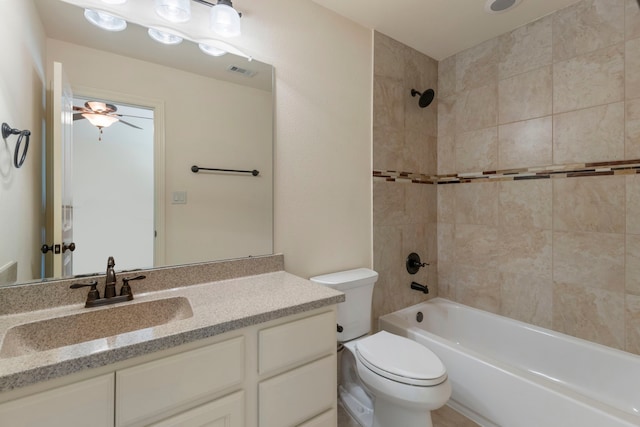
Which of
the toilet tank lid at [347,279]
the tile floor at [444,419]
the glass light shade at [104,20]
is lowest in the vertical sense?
the tile floor at [444,419]

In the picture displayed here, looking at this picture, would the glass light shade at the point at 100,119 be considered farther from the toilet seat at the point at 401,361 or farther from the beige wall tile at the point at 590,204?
the beige wall tile at the point at 590,204

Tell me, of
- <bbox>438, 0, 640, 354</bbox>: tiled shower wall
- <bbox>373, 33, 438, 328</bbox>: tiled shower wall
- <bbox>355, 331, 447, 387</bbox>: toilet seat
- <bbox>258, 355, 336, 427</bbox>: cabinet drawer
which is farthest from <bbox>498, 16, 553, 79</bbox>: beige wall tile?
<bbox>258, 355, 336, 427</bbox>: cabinet drawer

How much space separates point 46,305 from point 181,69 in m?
1.10

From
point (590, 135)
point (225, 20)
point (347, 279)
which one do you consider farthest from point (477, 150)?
point (225, 20)

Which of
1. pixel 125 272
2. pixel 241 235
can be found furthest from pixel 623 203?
pixel 125 272

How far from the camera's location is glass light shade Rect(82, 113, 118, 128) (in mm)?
1131

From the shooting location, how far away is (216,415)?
879mm

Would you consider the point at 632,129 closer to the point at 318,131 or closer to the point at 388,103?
the point at 388,103

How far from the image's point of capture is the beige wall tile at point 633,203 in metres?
1.54

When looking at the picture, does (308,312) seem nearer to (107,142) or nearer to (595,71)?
(107,142)

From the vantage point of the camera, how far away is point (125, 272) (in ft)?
3.80

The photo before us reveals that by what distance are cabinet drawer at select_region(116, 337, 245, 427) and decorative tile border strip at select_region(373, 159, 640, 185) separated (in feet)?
4.85

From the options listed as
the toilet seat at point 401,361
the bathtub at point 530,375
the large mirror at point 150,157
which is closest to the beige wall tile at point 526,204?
the bathtub at point 530,375

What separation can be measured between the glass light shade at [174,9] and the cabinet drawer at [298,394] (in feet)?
5.05
